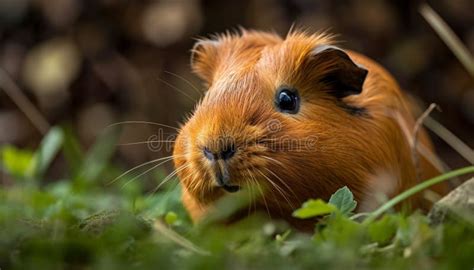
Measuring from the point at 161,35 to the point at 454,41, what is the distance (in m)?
3.48

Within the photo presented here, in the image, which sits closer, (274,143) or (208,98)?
(274,143)

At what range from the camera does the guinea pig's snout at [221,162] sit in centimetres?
291

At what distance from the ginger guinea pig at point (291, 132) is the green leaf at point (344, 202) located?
0.37 metres

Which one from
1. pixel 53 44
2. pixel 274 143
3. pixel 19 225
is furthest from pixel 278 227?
pixel 53 44

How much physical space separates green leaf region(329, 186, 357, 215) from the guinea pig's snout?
1.54 ft

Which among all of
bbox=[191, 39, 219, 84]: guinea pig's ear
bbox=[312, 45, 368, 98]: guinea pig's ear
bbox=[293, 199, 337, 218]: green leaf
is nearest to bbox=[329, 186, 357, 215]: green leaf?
bbox=[293, 199, 337, 218]: green leaf

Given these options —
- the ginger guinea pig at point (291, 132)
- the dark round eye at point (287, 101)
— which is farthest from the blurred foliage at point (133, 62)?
the dark round eye at point (287, 101)

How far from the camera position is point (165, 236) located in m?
2.33

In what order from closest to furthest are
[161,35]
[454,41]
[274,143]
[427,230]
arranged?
[427,230], [274,143], [454,41], [161,35]

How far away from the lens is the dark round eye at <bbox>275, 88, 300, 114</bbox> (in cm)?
321

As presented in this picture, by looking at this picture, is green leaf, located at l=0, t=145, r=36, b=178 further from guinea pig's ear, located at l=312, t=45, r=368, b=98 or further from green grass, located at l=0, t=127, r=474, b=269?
guinea pig's ear, located at l=312, t=45, r=368, b=98

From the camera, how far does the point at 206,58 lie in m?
3.74

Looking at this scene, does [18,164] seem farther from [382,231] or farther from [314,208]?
[382,231]

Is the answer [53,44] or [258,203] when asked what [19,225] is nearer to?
[258,203]
